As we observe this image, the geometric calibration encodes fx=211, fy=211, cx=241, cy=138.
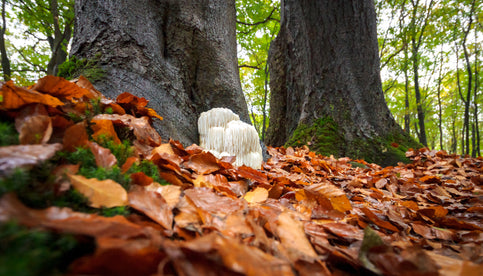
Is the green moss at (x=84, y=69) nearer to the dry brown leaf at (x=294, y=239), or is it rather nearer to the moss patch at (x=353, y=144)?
the dry brown leaf at (x=294, y=239)

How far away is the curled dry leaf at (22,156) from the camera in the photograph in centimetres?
51

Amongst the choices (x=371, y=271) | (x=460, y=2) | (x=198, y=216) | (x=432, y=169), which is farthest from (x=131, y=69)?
(x=460, y=2)

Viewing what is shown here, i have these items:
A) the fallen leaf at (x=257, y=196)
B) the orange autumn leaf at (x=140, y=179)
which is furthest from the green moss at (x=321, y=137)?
the orange autumn leaf at (x=140, y=179)

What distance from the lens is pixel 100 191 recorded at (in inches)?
25.2

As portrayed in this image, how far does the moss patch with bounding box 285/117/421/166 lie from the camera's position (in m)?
3.71

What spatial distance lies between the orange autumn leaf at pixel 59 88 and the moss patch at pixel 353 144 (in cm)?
368

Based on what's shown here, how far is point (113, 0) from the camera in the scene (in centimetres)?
193

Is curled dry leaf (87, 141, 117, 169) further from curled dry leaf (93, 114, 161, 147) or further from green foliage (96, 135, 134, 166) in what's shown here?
curled dry leaf (93, 114, 161, 147)

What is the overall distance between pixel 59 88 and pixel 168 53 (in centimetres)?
140

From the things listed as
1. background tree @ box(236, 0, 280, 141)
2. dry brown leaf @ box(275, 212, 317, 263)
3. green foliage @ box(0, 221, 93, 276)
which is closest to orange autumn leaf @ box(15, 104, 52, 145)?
green foliage @ box(0, 221, 93, 276)

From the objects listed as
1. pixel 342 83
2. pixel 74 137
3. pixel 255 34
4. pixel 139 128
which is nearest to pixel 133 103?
pixel 139 128

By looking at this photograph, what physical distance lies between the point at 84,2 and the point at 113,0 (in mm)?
300

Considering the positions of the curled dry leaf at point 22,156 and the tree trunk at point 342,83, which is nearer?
the curled dry leaf at point 22,156

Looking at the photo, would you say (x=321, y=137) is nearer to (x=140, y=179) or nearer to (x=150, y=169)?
(x=150, y=169)
